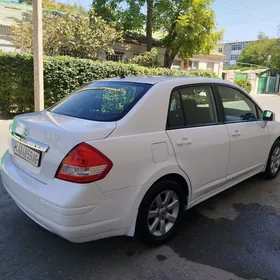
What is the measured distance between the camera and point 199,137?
9.93 feet

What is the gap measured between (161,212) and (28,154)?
137 centimetres

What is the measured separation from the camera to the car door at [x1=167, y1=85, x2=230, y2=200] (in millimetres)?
2869

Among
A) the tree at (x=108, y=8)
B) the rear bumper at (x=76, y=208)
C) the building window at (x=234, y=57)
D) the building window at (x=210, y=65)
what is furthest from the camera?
the building window at (x=234, y=57)

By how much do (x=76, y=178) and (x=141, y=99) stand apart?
984 millimetres

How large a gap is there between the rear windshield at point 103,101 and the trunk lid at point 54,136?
167 mm

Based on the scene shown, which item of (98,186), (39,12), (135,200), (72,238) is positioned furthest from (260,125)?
(39,12)

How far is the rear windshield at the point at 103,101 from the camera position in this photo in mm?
2703

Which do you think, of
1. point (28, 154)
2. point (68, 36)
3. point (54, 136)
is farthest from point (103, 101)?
point (68, 36)

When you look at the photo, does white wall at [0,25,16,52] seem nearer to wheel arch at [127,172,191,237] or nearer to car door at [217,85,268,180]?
car door at [217,85,268,180]

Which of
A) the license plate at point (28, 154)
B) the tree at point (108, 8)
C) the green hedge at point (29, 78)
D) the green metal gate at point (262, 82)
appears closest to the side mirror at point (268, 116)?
the license plate at point (28, 154)

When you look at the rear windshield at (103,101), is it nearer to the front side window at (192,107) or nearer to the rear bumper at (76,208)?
the front side window at (192,107)

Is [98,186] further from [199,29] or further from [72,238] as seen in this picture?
[199,29]

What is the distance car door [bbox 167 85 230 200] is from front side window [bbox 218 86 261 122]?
25 cm

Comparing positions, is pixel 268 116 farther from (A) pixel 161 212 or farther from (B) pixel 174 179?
(A) pixel 161 212
